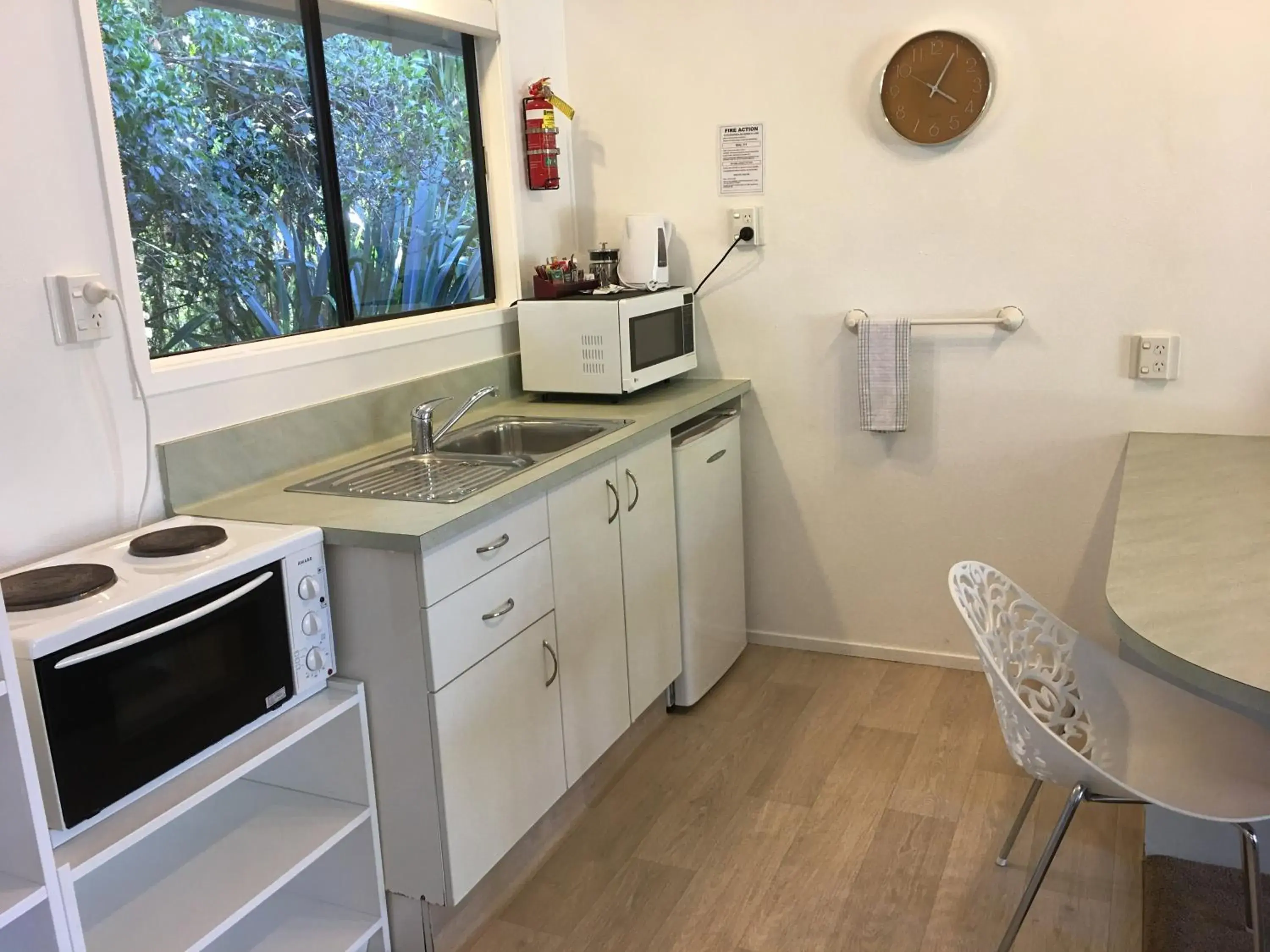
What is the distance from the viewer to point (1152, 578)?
164cm

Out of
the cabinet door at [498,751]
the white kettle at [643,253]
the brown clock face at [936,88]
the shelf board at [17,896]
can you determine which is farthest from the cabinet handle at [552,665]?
the brown clock face at [936,88]

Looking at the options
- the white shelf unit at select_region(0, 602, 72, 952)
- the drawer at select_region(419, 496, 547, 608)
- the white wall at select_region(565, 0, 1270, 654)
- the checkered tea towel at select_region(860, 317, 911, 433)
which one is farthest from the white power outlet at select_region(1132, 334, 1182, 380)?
the white shelf unit at select_region(0, 602, 72, 952)

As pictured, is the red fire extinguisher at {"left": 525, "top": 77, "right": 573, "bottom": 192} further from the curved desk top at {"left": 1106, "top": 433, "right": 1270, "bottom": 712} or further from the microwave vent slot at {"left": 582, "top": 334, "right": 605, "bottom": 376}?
the curved desk top at {"left": 1106, "top": 433, "right": 1270, "bottom": 712}

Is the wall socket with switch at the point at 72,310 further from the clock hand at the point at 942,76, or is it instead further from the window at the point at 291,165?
the clock hand at the point at 942,76

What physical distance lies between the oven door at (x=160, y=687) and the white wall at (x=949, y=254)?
187 centimetres

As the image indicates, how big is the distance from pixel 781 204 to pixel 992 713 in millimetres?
1576

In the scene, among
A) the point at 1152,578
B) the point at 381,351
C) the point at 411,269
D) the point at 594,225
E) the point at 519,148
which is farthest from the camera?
the point at 594,225

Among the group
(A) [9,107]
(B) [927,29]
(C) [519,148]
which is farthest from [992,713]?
A: (A) [9,107]

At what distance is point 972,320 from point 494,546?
1620 millimetres

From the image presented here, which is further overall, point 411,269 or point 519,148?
point 519,148

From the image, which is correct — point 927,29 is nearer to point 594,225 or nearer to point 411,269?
point 594,225

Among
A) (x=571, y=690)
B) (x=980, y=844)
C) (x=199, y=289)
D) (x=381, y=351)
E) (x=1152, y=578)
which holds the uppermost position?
(x=199, y=289)

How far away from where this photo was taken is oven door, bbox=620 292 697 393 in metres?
2.81

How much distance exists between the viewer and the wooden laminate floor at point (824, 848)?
2.05 m
